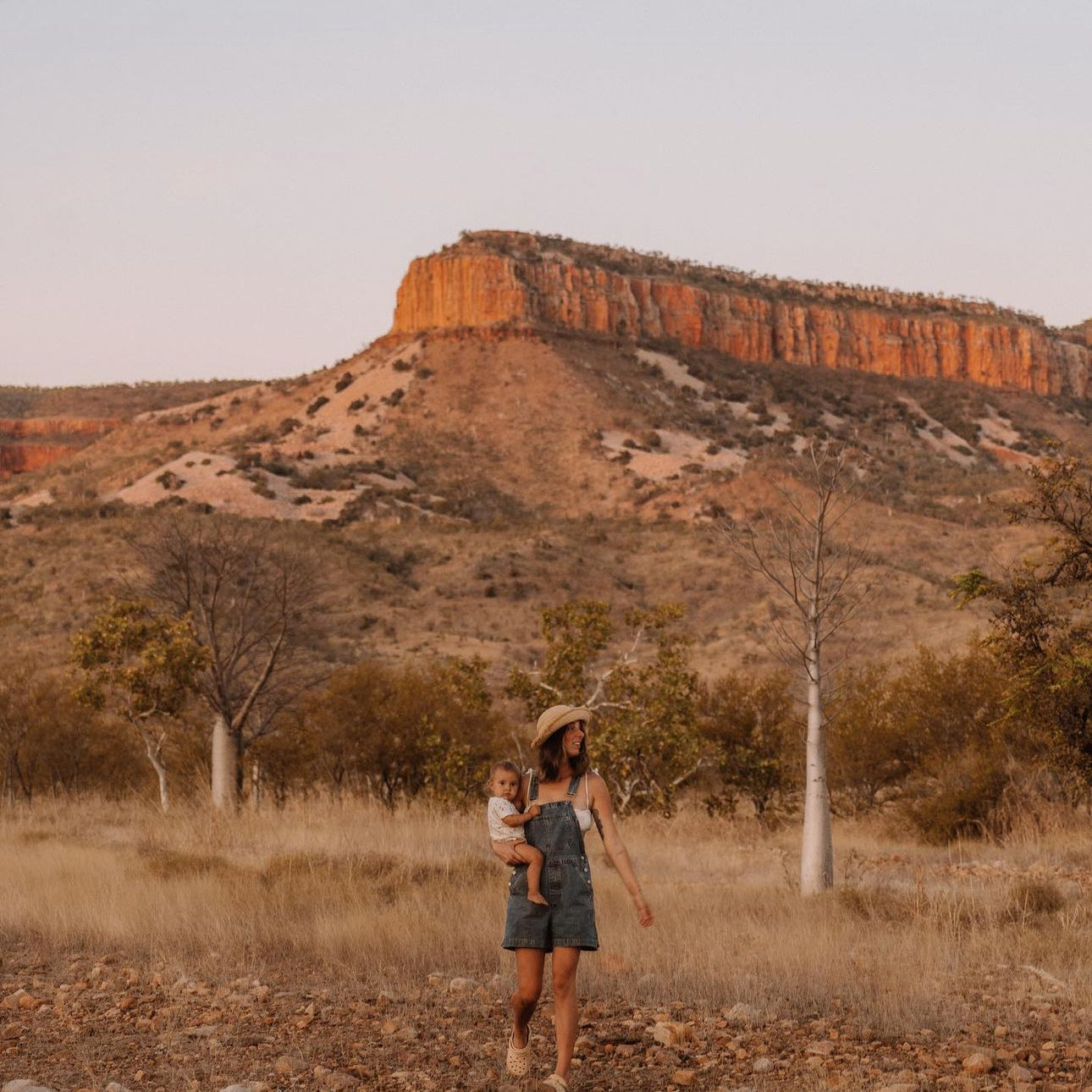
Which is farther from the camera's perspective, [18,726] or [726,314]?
[726,314]

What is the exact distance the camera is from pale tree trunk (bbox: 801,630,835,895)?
10.3 metres

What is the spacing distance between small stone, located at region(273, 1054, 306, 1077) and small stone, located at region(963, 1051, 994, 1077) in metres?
3.01

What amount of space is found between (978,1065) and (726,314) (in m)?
110

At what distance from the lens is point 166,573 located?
67.8 ft

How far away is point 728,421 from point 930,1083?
288 ft

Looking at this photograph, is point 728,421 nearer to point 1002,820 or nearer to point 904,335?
point 904,335

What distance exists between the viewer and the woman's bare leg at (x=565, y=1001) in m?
5.43

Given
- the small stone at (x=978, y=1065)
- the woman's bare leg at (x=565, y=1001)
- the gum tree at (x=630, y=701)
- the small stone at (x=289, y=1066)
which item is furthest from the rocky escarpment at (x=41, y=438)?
the small stone at (x=978, y=1065)

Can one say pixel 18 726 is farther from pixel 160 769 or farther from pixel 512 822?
pixel 512 822

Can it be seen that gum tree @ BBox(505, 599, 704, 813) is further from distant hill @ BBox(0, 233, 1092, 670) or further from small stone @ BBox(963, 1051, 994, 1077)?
distant hill @ BBox(0, 233, 1092, 670)

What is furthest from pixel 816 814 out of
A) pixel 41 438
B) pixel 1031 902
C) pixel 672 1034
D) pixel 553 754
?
pixel 41 438

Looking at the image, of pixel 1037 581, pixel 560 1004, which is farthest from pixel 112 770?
pixel 560 1004

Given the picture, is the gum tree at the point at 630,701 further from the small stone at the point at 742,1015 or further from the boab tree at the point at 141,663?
the small stone at the point at 742,1015

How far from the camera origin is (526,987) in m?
5.58
